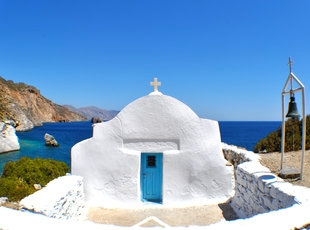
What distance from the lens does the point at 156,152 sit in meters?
Result: 7.62

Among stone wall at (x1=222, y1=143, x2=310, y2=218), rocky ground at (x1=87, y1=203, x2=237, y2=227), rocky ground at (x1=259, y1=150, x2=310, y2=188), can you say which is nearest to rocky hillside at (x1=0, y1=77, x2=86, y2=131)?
rocky ground at (x1=87, y1=203, x2=237, y2=227)

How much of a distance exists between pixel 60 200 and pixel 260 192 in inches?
179

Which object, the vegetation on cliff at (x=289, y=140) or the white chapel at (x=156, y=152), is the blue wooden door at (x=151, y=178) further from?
the vegetation on cliff at (x=289, y=140)

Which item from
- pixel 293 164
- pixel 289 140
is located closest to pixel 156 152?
pixel 293 164

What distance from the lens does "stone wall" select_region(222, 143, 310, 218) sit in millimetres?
4423

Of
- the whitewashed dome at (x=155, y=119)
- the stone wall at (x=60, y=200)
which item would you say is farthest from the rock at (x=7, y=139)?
the whitewashed dome at (x=155, y=119)

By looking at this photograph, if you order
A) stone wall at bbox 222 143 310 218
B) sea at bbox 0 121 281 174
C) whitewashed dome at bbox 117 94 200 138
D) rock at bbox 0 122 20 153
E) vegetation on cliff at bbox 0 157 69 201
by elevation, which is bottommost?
Answer: sea at bbox 0 121 281 174

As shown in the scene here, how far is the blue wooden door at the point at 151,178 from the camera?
7824mm

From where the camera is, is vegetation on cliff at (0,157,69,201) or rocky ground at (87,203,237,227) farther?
vegetation on cliff at (0,157,69,201)

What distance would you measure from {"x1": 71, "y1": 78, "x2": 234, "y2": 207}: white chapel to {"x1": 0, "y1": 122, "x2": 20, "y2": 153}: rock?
87.1ft

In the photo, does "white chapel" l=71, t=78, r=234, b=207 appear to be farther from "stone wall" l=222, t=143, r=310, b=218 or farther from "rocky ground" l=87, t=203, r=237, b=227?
"stone wall" l=222, t=143, r=310, b=218

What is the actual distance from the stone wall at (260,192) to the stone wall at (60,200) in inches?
175

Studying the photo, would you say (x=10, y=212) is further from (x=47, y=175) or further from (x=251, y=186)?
(x=47, y=175)

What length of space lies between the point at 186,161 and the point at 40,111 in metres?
106
